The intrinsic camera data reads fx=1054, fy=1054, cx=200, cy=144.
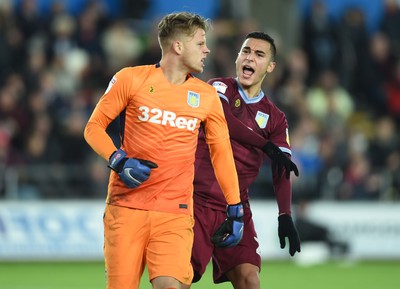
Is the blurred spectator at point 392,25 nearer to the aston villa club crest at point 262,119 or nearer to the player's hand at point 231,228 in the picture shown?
the aston villa club crest at point 262,119

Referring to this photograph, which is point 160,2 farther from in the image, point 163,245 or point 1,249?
point 163,245

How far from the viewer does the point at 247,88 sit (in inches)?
332

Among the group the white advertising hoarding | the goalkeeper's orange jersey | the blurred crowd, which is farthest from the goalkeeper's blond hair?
the white advertising hoarding

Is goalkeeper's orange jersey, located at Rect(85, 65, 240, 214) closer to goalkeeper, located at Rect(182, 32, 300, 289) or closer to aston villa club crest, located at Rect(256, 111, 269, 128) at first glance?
goalkeeper, located at Rect(182, 32, 300, 289)

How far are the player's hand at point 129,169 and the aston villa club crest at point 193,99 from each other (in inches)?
23.3

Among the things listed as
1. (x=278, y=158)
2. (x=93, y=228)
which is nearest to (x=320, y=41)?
(x=93, y=228)

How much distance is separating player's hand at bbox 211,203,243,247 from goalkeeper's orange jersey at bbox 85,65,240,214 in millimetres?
326

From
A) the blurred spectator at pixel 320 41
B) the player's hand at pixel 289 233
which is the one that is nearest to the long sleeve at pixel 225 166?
the player's hand at pixel 289 233

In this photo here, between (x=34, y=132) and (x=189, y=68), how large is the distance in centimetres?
956

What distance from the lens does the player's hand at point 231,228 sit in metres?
7.50

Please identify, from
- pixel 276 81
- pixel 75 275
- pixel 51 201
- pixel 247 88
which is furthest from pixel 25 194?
pixel 247 88

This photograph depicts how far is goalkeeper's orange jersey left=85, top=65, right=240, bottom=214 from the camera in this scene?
718 centimetres

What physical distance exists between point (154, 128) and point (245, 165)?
140 centimetres

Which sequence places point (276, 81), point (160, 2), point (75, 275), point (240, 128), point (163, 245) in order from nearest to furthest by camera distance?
point (163, 245)
point (240, 128)
point (75, 275)
point (276, 81)
point (160, 2)
